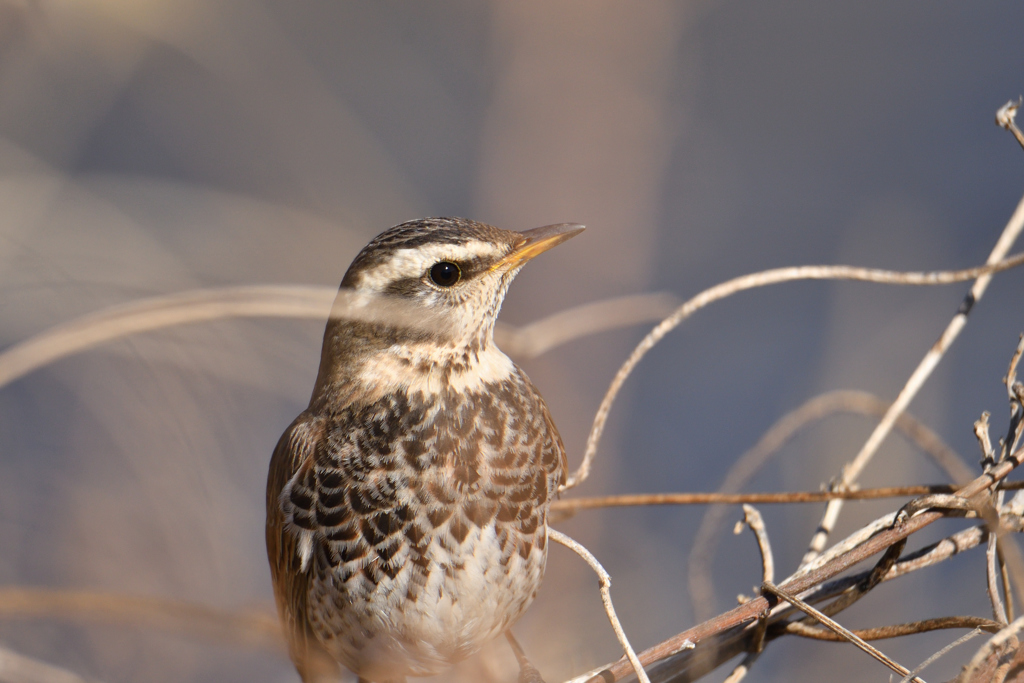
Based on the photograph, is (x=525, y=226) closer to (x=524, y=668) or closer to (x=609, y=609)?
(x=524, y=668)

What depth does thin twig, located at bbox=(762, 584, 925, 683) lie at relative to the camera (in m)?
1.70

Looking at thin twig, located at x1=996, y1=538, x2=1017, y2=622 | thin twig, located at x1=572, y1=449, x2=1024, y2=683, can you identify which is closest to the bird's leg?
thin twig, located at x1=572, y1=449, x2=1024, y2=683

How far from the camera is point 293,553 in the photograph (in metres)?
2.41

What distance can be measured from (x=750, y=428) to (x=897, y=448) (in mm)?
1698

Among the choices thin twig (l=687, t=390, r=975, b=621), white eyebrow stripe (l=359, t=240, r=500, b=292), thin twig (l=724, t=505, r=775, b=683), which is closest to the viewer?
thin twig (l=724, t=505, r=775, b=683)

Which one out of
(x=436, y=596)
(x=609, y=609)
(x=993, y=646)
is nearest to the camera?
(x=993, y=646)

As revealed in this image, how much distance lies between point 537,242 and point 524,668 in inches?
52.5

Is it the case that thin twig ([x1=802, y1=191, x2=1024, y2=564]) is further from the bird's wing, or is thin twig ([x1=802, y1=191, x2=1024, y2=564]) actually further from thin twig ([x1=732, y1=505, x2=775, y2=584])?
the bird's wing

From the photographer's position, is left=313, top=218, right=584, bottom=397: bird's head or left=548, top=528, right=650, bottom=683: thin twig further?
left=313, top=218, right=584, bottom=397: bird's head

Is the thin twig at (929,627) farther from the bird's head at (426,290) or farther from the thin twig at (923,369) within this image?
the bird's head at (426,290)

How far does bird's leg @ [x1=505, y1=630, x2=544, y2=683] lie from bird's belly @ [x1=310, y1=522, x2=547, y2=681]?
454mm

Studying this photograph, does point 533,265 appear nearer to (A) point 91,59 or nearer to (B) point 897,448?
(B) point 897,448

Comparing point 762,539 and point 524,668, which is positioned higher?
point 762,539

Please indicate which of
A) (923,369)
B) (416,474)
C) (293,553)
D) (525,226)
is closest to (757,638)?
(923,369)
